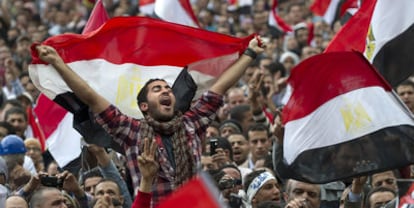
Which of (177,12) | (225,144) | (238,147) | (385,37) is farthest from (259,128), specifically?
(385,37)

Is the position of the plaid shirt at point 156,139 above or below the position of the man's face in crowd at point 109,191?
above

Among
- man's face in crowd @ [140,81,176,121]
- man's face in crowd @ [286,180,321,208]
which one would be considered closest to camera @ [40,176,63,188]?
man's face in crowd @ [140,81,176,121]

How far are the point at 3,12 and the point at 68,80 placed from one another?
15.3 m

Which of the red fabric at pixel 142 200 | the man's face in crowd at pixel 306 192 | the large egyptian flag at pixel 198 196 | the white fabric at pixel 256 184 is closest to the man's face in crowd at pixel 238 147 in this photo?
the man's face in crowd at pixel 306 192

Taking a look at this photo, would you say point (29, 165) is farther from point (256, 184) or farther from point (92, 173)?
point (256, 184)

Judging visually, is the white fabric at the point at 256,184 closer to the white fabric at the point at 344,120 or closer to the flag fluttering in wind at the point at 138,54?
the white fabric at the point at 344,120

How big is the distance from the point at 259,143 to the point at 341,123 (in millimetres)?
3873

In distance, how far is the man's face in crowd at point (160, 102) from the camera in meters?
10.1

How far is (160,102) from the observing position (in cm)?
1023

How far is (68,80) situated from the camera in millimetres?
10297

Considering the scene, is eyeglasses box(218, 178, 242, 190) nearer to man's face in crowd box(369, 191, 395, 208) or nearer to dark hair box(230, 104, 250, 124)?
man's face in crowd box(369, 191, 395, 208)

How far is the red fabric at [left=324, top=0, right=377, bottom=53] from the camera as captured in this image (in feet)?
41.0

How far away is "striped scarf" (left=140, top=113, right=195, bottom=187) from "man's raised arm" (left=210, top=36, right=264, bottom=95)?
2.43 ft

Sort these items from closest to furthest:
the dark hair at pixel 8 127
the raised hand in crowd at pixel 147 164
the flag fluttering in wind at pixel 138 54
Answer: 1. the raised hand in crowd at pixel 147 164
2. the flag fluttering in wind at pixel 138 54
3. the dark hair at pixel 8 127
